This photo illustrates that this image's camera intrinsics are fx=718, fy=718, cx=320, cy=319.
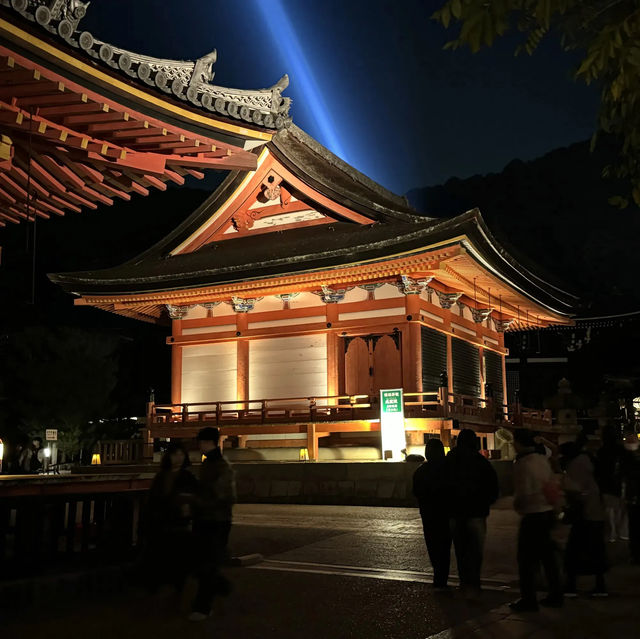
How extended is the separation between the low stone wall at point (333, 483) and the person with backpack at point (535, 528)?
9.90m

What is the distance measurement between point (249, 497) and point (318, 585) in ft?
35.7

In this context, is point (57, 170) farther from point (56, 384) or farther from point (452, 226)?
point (56, 384)

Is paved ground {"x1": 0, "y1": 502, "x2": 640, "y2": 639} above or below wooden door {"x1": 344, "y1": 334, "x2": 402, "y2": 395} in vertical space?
below

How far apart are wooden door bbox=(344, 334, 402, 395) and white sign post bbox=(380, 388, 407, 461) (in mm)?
3911

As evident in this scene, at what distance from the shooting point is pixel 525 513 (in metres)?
6.32

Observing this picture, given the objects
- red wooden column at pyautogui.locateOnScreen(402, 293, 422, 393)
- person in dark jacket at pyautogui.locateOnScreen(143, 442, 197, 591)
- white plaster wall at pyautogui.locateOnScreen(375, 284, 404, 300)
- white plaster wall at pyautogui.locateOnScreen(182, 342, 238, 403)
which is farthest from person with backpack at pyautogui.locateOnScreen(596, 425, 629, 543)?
white plaster wall at pyautogui.locateOnScreen(182, 342, 238, 403)

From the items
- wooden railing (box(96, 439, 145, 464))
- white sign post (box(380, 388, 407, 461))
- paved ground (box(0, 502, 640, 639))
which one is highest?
white sign post (box(380, 388, 407, 461))

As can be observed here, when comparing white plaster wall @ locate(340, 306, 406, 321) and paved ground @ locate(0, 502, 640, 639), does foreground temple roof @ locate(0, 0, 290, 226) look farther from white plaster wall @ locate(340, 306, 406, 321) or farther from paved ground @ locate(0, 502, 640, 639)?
white plaster wall @ locate(340, 306, 406, 321)

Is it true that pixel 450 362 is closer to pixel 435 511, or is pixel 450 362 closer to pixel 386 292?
pixel 386 292

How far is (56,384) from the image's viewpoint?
32.5m

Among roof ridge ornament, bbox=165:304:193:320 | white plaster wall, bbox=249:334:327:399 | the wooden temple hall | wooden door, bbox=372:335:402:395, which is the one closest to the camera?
the wooden temple hall

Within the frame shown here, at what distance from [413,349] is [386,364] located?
3.82 feet

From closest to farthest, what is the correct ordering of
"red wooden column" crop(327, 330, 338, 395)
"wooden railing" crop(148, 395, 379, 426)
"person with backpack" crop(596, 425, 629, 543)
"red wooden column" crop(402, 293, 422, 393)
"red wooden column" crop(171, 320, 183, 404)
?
1. "person with backpack" crop(596, 425, 629, 543)
2. "wooden railing" crop(148, 395, 379, 426)
3. "red wooden column" crop(402, 293, 422, 393)
4. "red wooden column" crop(327, 330, 338, 395)
5. "red wooden column" crop(171, 320, 183, 404)

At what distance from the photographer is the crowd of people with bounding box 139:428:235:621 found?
19.8 ft
